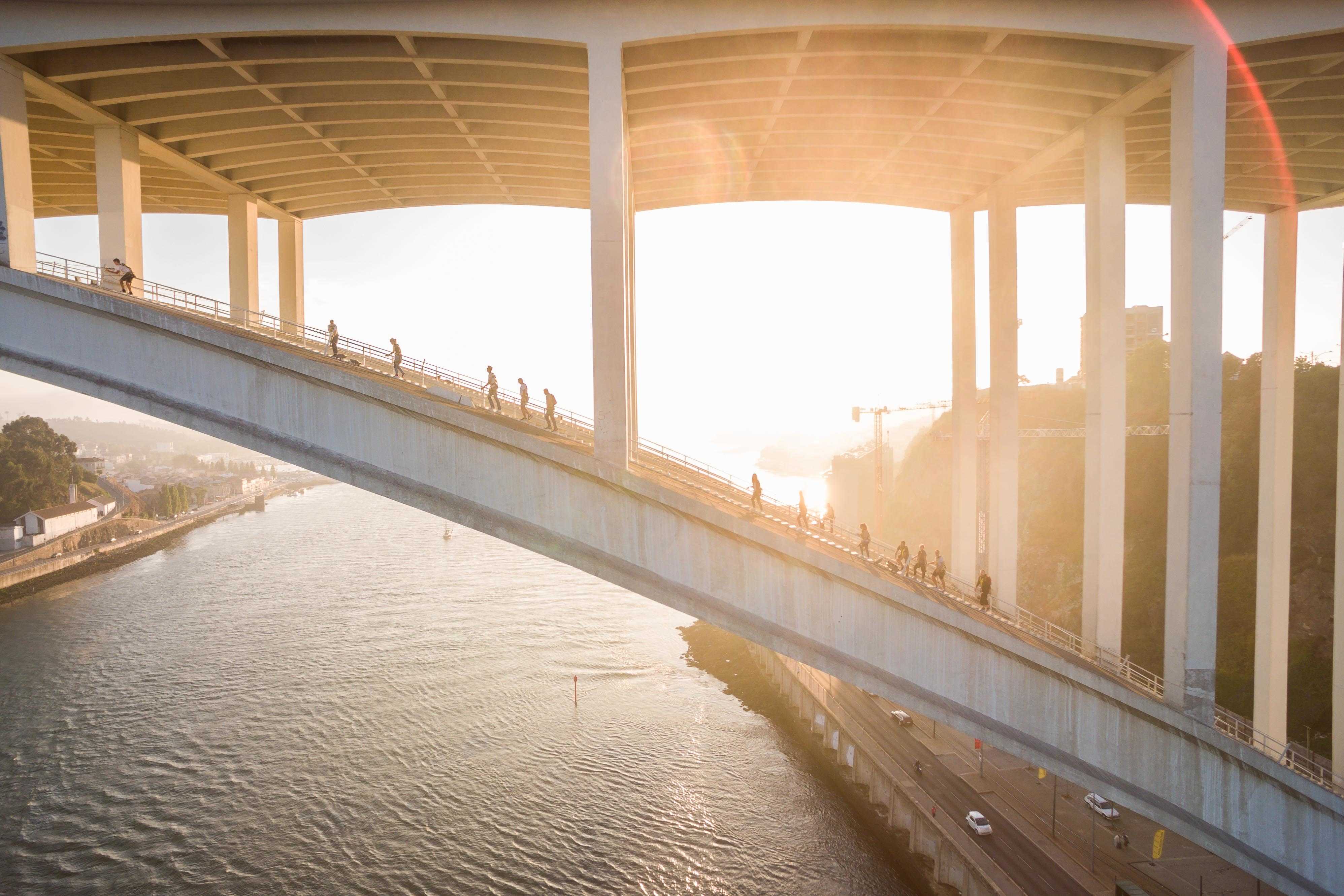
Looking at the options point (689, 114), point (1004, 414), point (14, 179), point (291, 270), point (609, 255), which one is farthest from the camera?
point (291, 270)

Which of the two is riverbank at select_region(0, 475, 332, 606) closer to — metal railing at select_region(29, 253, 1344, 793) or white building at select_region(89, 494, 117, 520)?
white building at select_region(89, 494, 117, 520)

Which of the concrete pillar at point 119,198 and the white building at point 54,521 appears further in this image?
the white building at point 54,521

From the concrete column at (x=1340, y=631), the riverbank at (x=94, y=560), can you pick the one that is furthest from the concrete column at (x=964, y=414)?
the riverbank at (x=94, y=560)

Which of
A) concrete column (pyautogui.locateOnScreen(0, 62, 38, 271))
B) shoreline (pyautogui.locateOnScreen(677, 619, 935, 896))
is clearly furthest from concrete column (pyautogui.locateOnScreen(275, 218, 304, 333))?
shoreline (pyautogui.locateOnScreen(677, 619, 935, 896))

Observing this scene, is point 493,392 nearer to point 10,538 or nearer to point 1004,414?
point 1004,414

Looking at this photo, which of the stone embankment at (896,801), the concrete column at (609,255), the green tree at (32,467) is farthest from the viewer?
the green tree at (32,467)

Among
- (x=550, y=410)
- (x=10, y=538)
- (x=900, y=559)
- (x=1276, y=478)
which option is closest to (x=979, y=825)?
(x=900, y=559)

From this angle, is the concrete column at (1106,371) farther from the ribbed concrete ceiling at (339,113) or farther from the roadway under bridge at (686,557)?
the ribbed concrete ceiling at (339,113)
